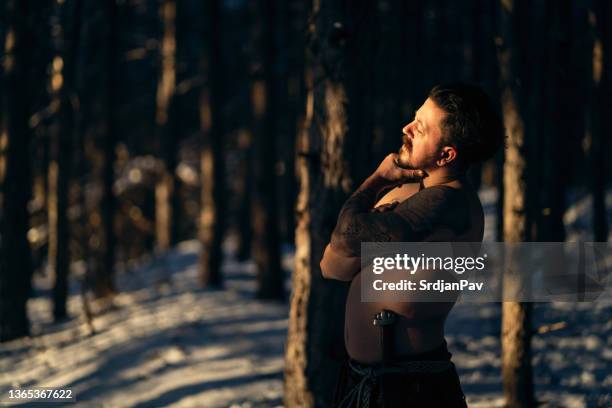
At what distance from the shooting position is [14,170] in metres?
9.90

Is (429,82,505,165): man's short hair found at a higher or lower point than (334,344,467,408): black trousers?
higher

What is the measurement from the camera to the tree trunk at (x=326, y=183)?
4.89 meters

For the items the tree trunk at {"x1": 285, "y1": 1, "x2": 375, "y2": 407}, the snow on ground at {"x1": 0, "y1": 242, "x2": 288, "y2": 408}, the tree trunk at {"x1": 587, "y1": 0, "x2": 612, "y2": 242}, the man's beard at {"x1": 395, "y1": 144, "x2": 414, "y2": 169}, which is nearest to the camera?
the man's beard at {"x1": 395, "y1": 144, "x2": 414, "y2": 169}

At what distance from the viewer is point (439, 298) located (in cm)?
257

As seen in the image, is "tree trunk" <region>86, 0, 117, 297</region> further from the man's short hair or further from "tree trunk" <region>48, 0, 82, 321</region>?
the man's short hair

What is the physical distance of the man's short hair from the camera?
239 centimetres

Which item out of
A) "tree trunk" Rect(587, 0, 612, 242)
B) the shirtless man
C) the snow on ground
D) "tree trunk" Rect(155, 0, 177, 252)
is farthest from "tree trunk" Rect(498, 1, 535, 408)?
"tree trunk" Rect(155, 0, 177, 252)

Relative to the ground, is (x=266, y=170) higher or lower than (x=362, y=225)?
higher

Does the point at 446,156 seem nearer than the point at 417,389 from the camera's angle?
Yes

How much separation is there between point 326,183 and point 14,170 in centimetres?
671

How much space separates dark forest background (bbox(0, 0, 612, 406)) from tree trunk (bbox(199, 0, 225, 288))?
0.03m

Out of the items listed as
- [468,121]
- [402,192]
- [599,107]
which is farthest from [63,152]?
[468,121]

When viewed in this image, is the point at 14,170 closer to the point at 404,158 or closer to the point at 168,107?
the point at 168,107

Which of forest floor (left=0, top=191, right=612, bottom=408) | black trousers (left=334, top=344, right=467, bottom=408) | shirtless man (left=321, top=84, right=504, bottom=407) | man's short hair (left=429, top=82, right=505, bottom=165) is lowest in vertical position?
forest floor (left=0, top=191, right=612, bottom=408)
